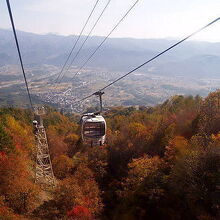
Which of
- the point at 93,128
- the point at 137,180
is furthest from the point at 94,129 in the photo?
the point at 137,180

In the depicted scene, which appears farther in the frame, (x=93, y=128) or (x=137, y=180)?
(x=137, y=180)

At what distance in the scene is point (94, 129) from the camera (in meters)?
17.5

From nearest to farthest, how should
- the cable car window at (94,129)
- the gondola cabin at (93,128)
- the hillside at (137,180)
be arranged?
the gondola cabin at (93,128)
the cable car window at (94,129)
the hillside at (137,180)

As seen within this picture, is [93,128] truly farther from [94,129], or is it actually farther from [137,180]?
[137,180]

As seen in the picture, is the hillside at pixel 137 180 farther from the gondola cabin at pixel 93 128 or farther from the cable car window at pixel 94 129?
the cable car window at pixel 94 129

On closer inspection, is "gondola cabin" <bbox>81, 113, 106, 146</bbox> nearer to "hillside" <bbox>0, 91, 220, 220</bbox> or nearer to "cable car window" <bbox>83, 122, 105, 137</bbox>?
"cable car window" <bbox>83, 122, 105, 137</bbox>

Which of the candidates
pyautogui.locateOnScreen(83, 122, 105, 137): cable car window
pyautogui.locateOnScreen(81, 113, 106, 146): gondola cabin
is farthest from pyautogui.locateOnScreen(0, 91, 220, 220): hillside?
pyautogui.locateOnScreen(83, 122, 105, 137): cable car window

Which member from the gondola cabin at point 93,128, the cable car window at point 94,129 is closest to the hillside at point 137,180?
the gondola cabin at point 93,128

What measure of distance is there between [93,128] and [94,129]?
0.12 m

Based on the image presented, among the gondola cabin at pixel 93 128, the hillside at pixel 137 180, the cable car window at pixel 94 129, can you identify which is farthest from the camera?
the hillside at pixel 137 180

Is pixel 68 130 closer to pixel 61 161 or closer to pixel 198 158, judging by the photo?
pixel 61 161

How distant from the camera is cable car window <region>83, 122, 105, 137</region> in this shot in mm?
17036

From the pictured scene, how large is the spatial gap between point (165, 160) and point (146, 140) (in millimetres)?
11727

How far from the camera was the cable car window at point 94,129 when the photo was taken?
1704cm
